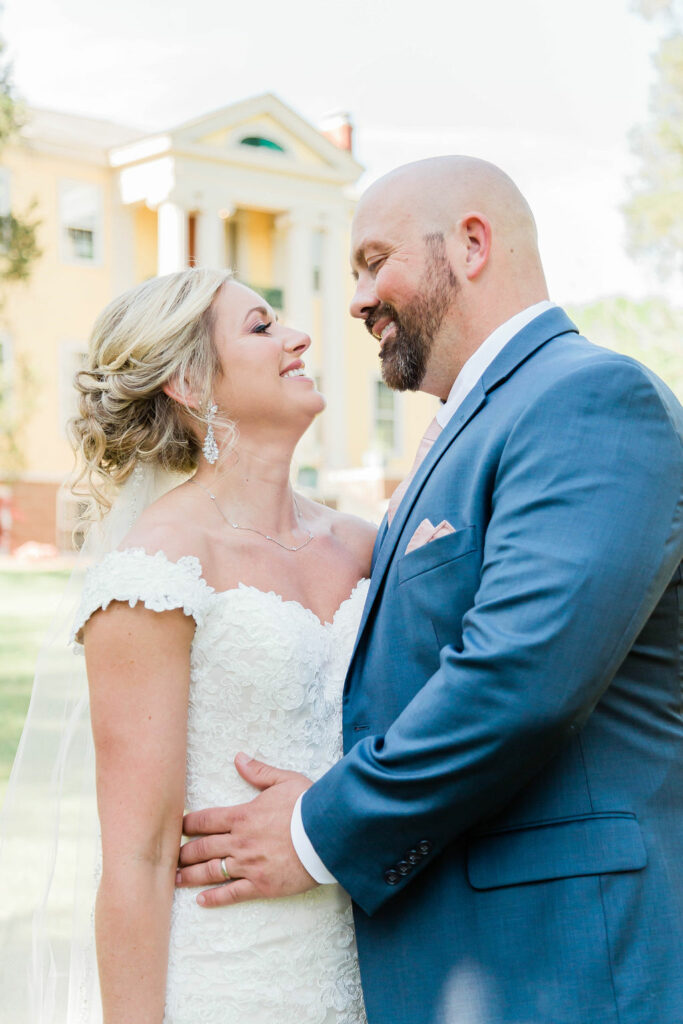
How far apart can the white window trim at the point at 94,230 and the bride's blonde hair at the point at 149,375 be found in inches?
844

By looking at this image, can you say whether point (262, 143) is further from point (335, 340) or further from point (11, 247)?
point (11, 247)

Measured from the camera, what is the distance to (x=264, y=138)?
25.3m

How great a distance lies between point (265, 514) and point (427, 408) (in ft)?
84.2

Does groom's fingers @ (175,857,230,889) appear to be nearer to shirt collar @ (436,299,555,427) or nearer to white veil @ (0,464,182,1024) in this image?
white veil @ (0,464,182,1024)

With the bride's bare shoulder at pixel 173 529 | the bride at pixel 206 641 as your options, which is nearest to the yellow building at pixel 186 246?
the bride at pixel 206 641

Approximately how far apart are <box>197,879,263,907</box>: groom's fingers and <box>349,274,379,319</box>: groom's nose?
1.45 m

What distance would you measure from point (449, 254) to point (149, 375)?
0.89 m

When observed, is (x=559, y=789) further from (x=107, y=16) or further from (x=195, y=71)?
(x=195, y=71)

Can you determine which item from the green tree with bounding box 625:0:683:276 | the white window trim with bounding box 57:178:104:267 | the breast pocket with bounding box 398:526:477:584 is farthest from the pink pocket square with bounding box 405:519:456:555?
the white window trim with bounding box 57:178:104:267

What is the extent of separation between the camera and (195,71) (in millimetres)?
26672

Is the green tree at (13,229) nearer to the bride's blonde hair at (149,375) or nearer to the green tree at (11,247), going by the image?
the green tree at (11,247)

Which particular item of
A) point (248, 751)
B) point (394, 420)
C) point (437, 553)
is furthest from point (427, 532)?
point (394, 420)

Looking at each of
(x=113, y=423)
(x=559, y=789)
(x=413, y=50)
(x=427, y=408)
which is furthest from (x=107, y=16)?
(x=559, y=789)

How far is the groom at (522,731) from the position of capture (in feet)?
6.59
